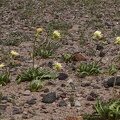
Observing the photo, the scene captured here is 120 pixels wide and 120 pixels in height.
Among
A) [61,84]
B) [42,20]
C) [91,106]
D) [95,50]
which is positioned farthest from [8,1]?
[91,106]

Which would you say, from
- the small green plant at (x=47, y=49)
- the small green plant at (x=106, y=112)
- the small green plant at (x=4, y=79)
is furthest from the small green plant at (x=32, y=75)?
the small green plant at (x=106, y=112)

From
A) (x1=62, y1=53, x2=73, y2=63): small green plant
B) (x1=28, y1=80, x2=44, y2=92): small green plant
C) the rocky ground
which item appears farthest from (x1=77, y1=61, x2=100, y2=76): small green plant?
(x1=28, y1=80, x2=44, y2=92): small green plant

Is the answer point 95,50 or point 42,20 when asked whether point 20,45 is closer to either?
point 95,50

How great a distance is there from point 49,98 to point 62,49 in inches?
182

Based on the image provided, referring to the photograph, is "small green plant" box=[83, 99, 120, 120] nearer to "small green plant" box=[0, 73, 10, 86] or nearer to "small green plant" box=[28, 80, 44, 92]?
"small green plant" box=[28, 80, 44, 92]

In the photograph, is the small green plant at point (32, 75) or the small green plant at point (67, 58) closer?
the small green plant at point (32, 75)

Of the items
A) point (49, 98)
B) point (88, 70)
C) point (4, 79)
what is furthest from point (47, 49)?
point (49, 98)

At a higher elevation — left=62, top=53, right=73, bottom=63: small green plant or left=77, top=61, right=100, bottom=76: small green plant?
left=77, top=61, right=100, bottom=76: small green plant

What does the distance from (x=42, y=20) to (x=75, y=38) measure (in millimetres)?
3542

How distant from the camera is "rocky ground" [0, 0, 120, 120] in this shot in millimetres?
7375

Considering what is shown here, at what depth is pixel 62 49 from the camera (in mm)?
12055

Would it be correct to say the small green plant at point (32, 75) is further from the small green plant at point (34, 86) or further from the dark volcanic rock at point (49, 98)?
the dark volcanic rock at point (49, 98)

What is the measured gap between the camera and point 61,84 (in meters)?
8.60

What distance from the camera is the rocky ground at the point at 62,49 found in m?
7.38
